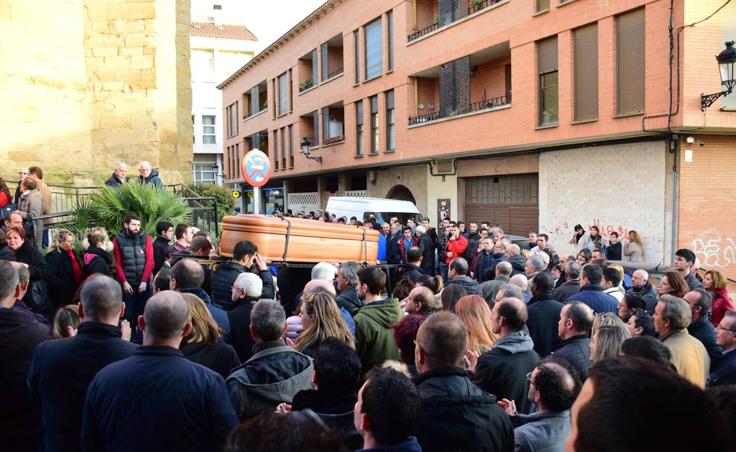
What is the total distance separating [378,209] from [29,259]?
13.5 meters

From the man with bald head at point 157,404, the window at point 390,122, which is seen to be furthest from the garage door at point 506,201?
the man with bald head at point 157,404

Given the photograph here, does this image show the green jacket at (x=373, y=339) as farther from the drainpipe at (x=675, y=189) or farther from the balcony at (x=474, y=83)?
the balcony at (x=474, y=83)

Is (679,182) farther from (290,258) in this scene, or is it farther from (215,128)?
(215,128)

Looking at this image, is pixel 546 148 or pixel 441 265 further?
pixel 546 148

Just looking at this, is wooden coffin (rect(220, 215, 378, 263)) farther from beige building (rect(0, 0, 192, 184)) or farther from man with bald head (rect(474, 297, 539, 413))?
beige building (rect(0, 0, 192, 184))

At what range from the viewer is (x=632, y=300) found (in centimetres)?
550

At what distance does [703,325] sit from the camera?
508cm

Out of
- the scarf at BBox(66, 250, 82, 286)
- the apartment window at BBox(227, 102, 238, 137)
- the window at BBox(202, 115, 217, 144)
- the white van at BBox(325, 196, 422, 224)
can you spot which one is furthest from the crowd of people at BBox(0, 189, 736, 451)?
the window at BBox(202, 115, 217, 144)

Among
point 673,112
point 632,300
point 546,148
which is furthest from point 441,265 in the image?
point 632,300

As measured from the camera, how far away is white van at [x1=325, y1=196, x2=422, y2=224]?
19.8 m

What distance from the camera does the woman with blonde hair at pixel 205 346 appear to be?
3.86 m

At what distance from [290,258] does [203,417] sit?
17.1ft

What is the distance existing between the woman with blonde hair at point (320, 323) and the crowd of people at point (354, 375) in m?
0.01

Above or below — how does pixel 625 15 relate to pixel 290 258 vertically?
above
